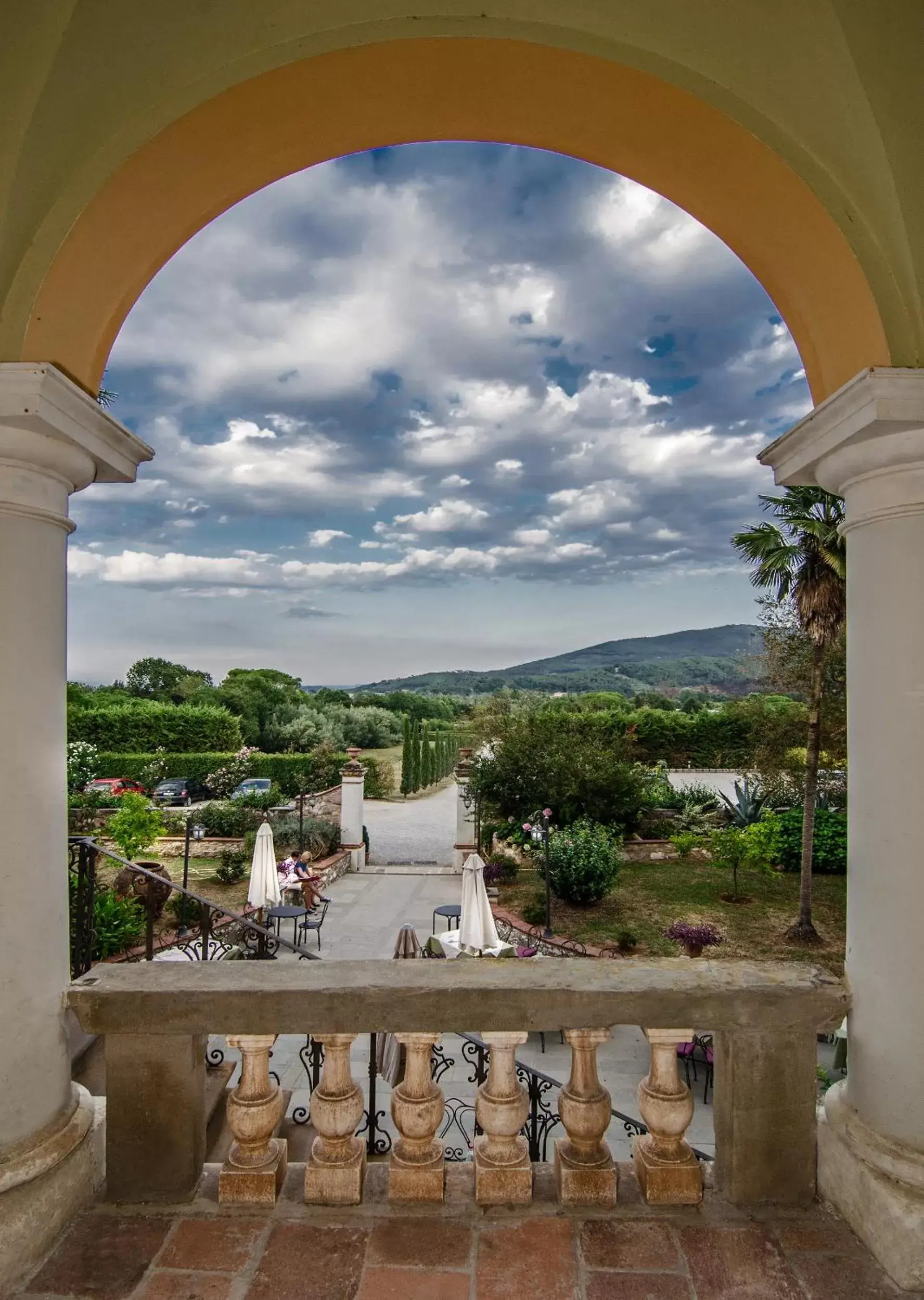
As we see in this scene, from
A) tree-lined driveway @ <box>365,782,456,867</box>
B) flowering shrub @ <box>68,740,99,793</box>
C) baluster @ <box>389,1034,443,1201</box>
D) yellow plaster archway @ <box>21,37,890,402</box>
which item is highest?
yellow plaster archway @ <box>21,37,890,402</box>

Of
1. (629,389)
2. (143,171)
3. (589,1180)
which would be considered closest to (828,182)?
(143,171)

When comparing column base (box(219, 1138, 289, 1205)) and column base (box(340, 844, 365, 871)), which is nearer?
column base (box(219, 1138, 289, 1205))

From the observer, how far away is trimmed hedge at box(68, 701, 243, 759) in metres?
25.3

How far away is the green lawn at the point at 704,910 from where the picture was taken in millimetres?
11062

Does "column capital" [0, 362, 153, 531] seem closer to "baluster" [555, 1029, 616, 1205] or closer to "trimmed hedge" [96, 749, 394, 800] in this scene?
"baluster" [555, 1029, 616, 1205]

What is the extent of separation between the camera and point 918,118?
2.07 m

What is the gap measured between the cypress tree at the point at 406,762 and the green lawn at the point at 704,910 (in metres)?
11.9

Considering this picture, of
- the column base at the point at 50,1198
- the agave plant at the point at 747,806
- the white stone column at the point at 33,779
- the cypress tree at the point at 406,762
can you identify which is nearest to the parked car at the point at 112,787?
the cypress tree at the point at 406,762

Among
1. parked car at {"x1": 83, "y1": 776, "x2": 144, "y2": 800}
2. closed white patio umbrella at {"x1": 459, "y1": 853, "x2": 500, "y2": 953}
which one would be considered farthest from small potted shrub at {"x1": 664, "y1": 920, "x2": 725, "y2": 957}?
parked car at {"x1": 83, "y1": 776, "x2": 144, "y2": 800}

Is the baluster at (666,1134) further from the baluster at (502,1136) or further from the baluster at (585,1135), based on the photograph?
the baluster at (502,1136)

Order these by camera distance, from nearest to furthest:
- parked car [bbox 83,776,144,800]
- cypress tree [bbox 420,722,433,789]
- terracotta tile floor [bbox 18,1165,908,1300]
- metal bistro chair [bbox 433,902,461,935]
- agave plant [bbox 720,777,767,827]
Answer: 1. terracotta tile floor [bbox 18,1165,908,1300]
2. metal bistro chair [bbox 433,902,461,935]
3. agave plant [bbox 720,777,767,827]
4. parked car [bbox 83,776,144,800]
5. cypress tree [bbox 420,722,433,789]

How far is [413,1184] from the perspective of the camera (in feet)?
6.75

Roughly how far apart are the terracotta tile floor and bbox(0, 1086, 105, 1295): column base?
4 cm

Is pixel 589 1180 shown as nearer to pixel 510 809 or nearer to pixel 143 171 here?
pixel 143 171
